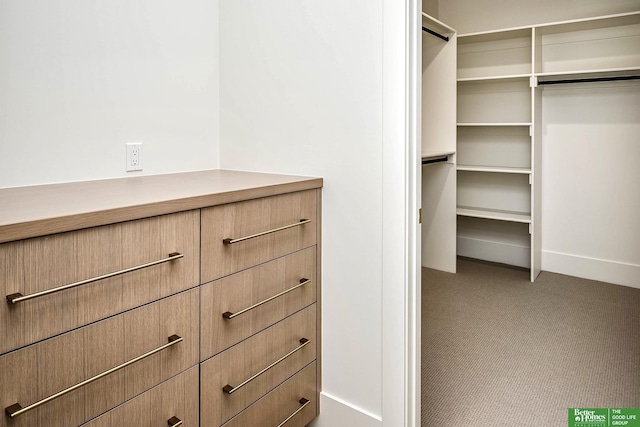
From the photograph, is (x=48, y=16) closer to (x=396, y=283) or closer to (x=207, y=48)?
(x=207, y=48)

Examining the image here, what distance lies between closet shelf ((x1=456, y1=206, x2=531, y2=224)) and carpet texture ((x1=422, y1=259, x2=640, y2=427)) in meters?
0.46

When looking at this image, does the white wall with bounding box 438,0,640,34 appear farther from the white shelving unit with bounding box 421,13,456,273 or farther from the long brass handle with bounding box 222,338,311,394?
the long brass handle with bounding box 222,338,311,394

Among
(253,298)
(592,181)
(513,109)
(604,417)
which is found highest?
(513,109)

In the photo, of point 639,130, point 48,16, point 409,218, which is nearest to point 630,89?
point 639,130

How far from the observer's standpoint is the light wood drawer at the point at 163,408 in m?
1.14

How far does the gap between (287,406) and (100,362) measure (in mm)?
775

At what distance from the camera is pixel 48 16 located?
58.8 inches

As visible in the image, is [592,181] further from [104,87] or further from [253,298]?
[104,87]

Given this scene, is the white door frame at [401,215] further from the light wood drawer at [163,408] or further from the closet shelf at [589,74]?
the closet shelf at [589,74]

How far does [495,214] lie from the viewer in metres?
3.72

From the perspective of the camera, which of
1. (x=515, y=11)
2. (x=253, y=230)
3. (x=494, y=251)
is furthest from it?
(x=494, y=251)

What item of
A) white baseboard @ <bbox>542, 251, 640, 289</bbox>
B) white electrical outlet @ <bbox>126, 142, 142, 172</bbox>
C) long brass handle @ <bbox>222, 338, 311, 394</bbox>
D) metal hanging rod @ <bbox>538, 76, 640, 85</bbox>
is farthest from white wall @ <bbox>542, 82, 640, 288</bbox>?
white electrical outlet @ <bbox>126, 142, 142, 172</bbox>

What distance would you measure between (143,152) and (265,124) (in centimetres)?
48

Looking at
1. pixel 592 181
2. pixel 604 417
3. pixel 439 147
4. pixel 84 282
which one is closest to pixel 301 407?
pixel 84 282
